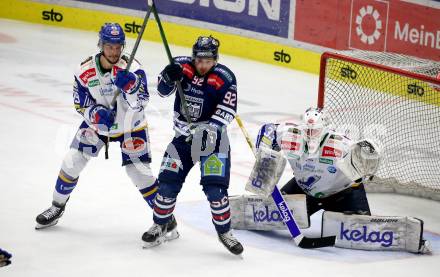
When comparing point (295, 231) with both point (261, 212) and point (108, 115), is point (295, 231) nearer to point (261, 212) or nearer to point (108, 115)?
point (261, 212)

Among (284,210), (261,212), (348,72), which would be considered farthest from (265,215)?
(348,72)

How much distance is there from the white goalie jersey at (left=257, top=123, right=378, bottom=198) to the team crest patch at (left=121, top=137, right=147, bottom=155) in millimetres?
874

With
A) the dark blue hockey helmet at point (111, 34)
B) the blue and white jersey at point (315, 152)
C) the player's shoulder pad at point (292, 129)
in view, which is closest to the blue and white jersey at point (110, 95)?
the dark blue hockey helmet at point (111, 34)

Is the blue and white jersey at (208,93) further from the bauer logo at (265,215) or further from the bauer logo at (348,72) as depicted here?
the bauer logo at (348,72)

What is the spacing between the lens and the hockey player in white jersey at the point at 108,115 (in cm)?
692

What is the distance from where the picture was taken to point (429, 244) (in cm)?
719

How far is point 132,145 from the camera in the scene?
7.09 metres

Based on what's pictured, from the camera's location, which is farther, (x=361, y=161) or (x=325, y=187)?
(x=325, y=187)

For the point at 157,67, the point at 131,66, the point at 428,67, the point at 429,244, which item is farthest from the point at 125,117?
the point at 157,67

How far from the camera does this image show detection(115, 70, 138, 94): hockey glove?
6.76 meters

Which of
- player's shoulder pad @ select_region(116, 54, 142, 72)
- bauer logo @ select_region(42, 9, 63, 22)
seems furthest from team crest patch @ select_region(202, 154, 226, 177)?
bauer logo @ select_region(42, 9, 63, 22)

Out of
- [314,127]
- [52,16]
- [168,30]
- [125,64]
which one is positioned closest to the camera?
[125,64]

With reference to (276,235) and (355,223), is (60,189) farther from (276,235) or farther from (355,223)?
(355,223)

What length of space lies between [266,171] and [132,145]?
3.24 feet
